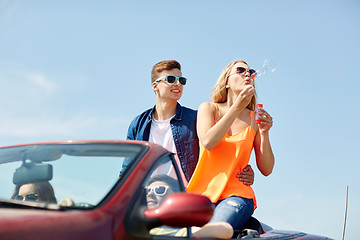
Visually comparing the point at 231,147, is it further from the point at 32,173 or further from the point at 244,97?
the point at 32,173

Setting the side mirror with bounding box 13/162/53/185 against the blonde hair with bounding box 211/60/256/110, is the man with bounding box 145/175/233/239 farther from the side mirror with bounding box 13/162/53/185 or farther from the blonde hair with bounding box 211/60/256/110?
the blonde hair with bounding box 211/60/256/110

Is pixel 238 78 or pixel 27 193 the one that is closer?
pixel 27 193

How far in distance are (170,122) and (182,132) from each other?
0.21m

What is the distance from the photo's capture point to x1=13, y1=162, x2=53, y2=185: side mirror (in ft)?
9.77

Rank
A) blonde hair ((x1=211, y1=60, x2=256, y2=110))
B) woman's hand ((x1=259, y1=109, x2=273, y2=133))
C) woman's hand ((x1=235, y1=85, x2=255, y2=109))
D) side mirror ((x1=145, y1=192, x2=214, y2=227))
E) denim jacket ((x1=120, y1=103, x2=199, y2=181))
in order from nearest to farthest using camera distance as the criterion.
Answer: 1. side mirror ((x1=145, y1=192, x2=214, y2=227))
2. woman's hand ((x1=235, y1=85, x2=255, y2=109))
3. woman's hand ((x1=259, y1=109, x2=273, y2=133))
4. blonde hair ((x1=211, y1=60, x2=256, y2=110))
5. denim jacket ((x1=120, y1=103, x2=199, y2=181))

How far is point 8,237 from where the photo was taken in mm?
1980

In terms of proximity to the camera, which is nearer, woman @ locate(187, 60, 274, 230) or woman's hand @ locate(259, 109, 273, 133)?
woman @ locate(187, 60, 274, 230)

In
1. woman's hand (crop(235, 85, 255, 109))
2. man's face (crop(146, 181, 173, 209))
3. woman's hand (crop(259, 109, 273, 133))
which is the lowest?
man's face (crop(146, 181, 173, 209))

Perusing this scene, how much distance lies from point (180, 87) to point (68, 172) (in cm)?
262

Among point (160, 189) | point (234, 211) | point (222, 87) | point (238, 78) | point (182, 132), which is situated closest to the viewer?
point (160, 189)

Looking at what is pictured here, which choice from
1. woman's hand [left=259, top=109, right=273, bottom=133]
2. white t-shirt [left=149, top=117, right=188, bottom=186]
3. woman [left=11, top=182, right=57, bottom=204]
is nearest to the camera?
woman [left=11, top=182, right=57, bottom=204]

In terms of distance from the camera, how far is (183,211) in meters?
2.29

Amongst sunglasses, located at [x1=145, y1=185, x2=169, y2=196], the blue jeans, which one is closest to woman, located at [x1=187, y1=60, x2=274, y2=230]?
the blue jeans

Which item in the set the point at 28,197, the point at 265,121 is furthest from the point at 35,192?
the point at 265,121
